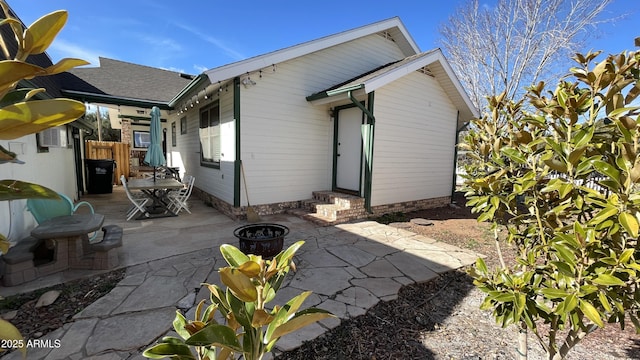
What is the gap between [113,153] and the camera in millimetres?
11672

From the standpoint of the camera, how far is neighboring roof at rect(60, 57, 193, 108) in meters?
7.72

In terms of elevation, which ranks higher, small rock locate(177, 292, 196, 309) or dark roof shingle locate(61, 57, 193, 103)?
dark roof shingle locate(61, 57, 193, 103)

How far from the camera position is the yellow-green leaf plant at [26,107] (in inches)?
24.4

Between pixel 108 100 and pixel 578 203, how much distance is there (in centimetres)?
1002

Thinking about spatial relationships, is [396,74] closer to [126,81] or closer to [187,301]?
[187,301]

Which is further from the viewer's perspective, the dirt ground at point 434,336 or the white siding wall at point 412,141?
the white siding wall at point 412,141

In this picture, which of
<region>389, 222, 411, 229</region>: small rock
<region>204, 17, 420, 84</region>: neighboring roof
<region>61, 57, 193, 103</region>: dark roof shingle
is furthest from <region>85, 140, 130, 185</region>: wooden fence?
<region>389, 222, 411, 229</region>: small rock

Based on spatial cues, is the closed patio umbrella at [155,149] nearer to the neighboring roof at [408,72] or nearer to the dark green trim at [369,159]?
the neighboring roof at [408,72]

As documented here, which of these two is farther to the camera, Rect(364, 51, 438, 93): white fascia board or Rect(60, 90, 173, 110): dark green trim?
Rect(60, 90, 173, 110): dark green trim

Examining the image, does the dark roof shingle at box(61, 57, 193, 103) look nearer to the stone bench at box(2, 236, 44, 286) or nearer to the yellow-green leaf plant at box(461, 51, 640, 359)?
the stone bench at box(2, 236, 44, 286)

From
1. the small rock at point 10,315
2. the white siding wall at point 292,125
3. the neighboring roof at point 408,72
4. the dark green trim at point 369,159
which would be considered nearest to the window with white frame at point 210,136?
the white siding wall at point 292,125

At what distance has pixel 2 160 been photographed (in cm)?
70

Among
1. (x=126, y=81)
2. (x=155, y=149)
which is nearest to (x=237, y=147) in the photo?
(x=155, y=149)

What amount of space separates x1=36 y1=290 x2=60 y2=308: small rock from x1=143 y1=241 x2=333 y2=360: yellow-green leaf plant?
8.92 feet
